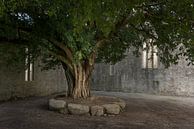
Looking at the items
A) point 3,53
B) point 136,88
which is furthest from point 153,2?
point 136,88

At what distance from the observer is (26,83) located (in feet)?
65.5

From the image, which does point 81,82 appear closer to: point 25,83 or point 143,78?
point 25,83

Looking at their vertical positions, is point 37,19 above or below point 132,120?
above

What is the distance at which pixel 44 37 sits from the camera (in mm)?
13234

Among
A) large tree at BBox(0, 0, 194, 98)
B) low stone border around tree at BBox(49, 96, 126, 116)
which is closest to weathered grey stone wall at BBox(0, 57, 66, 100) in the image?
large tree at BBox(0, 0, 194, 98)

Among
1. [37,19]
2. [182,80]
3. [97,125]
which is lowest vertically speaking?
[97,125]

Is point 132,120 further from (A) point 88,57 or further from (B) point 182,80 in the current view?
(B) point 182,80

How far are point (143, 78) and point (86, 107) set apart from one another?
12.6 m

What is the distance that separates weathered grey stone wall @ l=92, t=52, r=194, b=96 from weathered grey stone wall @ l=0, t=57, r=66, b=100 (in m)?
3.59

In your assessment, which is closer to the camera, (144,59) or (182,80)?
(182,80)

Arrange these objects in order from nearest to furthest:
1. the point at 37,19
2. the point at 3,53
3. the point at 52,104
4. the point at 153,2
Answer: the point at 153,2, the point at 37,19, the point at 52,104, the point at 3,53

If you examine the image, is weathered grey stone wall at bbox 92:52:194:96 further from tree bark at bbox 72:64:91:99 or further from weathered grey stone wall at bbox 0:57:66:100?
tree bark at bbox 72:64:91:99

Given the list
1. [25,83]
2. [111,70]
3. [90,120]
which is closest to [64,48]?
[90,120]

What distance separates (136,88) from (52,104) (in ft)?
41.3
